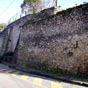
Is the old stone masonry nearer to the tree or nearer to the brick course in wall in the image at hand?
the brick course in wall

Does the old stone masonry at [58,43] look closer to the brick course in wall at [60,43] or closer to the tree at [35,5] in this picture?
the brick course in wall at [60,43]

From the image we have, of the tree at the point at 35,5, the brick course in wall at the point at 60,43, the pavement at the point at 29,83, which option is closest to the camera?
the pavement at the point at 29,83

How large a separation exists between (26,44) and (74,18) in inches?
299

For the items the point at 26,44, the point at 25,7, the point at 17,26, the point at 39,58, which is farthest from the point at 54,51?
the point at 25,7

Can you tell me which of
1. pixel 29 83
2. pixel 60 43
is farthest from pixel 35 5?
pixel 29 83

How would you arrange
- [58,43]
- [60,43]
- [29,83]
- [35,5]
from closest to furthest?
1. [29,83]
2. [60,43]
3. [58,43]
4. [35,5]

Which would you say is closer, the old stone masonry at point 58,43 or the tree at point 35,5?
the old stone masonry at point 58,43

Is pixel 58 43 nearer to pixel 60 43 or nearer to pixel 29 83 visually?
pixel 60 43

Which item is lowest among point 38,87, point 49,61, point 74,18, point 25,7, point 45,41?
point 38,87

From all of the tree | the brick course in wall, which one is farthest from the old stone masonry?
the tree

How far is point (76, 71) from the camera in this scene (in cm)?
1471

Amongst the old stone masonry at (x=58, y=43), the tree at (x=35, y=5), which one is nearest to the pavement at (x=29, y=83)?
A: the old stone masonry at (x=58, y=43)

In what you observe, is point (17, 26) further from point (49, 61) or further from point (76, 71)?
point (76, 71)

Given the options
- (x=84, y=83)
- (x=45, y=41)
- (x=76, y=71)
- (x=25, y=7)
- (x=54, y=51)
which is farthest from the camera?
(x=25, y=7)
